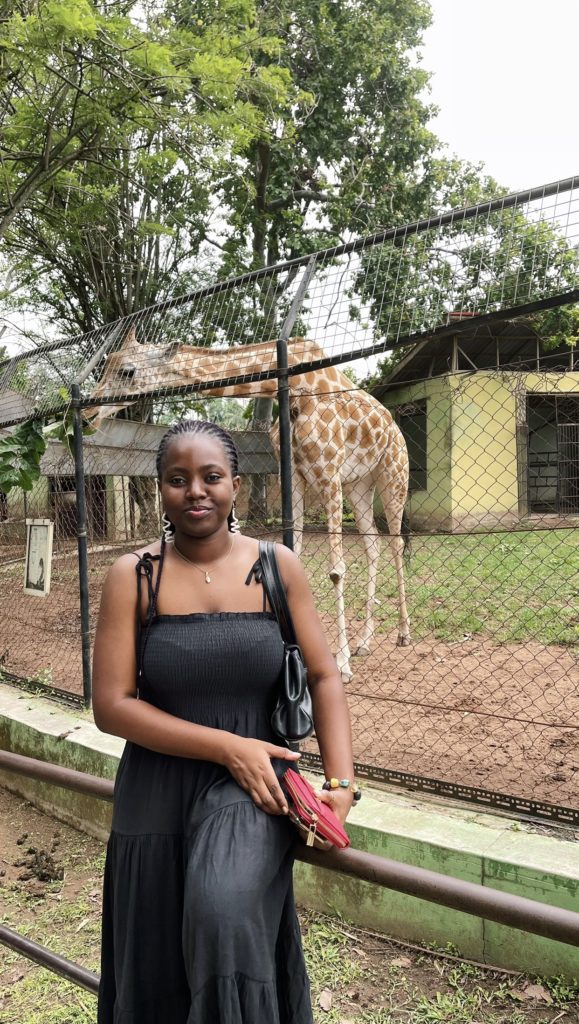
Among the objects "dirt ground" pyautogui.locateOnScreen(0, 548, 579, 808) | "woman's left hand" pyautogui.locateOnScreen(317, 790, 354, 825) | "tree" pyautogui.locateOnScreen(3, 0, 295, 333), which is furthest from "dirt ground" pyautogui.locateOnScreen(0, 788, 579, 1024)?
"tree" pyautogui.locateOnScreen(3, 0, 295, 333)

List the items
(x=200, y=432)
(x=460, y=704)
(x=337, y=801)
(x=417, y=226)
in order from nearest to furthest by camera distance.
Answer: (x=337, y=801) < (x=200, y=432) < (x=417, y=226) < (x=460, y=704)

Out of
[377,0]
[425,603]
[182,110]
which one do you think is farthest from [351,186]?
[425,603]

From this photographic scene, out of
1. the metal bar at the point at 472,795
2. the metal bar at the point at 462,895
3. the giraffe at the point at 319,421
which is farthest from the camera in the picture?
the giraffe at the point at 319,421

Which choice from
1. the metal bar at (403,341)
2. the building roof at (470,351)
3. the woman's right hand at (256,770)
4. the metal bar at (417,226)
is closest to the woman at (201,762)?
the woman's right hand at (256,770)

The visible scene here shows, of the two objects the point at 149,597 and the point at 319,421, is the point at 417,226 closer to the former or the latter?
the point at 319,421

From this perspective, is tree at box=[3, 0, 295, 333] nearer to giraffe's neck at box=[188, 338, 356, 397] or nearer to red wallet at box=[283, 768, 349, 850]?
giraffe's neck at box=[188, 338, 356, 397]

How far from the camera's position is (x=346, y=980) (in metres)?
2.46

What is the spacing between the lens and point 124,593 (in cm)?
145

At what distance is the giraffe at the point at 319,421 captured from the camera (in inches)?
183

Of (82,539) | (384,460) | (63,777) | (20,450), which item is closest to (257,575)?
(63,777)

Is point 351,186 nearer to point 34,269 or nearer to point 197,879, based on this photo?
point 34,269

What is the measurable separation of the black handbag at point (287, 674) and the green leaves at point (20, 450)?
159 inches

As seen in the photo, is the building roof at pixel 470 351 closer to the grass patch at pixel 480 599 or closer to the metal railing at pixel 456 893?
the grass patch at pixel 480 599

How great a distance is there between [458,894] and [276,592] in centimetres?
65
